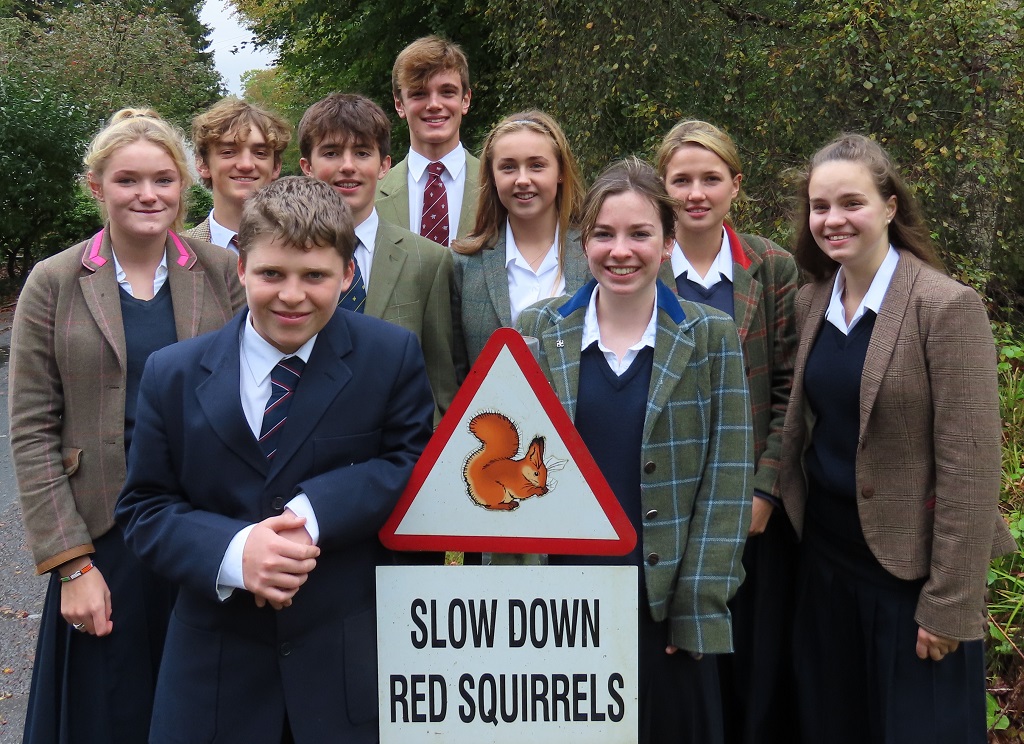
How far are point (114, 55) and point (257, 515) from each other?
93.5 feet

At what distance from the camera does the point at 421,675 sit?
92.2 inches

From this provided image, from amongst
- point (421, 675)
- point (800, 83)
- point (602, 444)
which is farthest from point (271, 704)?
point (800, 83)

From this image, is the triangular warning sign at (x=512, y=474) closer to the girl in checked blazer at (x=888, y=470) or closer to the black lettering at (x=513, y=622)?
the black lettering at (x=513, y=622)

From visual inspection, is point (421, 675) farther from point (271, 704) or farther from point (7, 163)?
point (7, 163)

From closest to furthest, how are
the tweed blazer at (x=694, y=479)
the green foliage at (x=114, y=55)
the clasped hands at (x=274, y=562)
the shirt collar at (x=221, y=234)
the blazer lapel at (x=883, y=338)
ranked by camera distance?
the clasped hands at (x=274, y=562)
the tweed blazer at (x=694, y=479)
the blazer lapel at (x=883, y=338)
the shirt collar at (x=221, y=234)
the green foliage at (x=114, y=55)

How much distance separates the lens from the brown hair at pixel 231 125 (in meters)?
3.90

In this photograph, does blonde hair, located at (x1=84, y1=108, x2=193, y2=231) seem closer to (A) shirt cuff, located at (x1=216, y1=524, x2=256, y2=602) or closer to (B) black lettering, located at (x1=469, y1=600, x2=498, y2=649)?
(A) shirt cuff, located at (x1=216, y1=524, x2=256, y2=602)

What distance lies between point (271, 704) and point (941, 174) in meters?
5.88

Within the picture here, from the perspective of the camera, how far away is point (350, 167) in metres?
3.60

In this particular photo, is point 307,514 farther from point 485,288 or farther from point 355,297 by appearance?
point 485,288

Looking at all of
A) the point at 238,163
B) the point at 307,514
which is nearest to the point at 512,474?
the point at 307,514

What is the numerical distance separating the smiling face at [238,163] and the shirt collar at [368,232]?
22.0 inches

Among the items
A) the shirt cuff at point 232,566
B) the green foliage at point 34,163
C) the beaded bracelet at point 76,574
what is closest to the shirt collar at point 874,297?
the shirt cuff at point 232,566

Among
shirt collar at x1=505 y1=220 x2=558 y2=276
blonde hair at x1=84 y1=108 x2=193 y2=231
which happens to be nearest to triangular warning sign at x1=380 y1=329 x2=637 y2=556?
shirt collar at x1=505 y1=220 x2=558 y2=276
